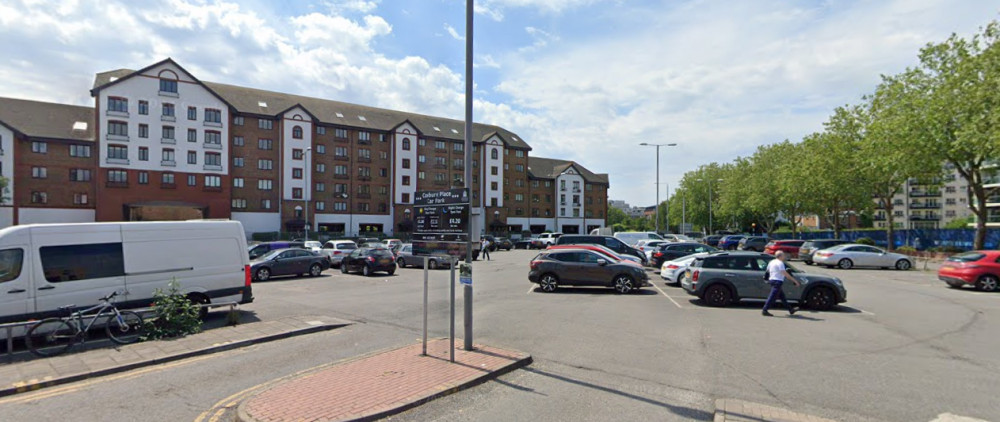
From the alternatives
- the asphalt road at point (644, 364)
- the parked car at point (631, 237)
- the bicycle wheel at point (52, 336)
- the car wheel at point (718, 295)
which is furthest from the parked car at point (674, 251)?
the bicycle wheel at point (52, 336)

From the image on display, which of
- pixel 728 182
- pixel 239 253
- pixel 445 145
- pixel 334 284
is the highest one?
pixel 445 145

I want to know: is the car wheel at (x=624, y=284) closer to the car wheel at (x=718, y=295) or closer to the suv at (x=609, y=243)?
the car wheel at (x=718, y=295)

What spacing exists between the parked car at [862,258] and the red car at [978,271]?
31.4 ft

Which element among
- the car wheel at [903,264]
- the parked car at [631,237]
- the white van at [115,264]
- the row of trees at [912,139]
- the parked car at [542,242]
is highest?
the row of trees at [912,139]

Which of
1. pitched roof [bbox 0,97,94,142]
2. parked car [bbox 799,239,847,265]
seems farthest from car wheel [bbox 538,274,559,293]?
pitched roof [bbox 0,97,94,142]

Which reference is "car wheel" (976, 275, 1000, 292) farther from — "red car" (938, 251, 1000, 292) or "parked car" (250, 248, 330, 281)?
"parked car" (250, 248, 330, 281)

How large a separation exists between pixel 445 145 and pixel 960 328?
6376cm

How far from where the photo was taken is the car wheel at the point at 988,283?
1775cm

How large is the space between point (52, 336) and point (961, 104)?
3744 cm

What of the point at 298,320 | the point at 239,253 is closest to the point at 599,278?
the point at 298,320

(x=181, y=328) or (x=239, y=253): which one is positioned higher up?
(x=239, y=253)

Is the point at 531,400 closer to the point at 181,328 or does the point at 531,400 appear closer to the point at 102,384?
the point at 102,384

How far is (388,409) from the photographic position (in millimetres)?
5496

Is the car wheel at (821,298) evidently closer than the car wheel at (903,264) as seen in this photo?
Yes
